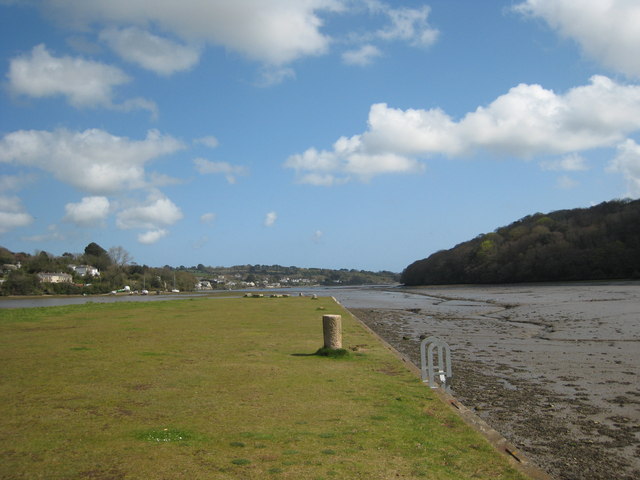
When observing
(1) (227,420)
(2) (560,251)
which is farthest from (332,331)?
(2) (560,251)

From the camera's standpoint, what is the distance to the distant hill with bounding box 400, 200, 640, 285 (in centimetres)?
8019

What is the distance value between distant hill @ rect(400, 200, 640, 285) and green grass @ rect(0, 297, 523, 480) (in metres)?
78.0

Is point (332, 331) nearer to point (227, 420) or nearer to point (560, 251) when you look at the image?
point (227, 420)

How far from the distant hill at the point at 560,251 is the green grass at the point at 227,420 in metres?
78.0

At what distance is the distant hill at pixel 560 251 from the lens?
263ft

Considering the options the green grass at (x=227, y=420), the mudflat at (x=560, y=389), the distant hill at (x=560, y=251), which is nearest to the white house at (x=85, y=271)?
the distant hill at (x=560, y=251)

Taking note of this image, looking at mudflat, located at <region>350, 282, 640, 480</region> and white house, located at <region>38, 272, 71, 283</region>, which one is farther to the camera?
white house, located at <region>38, 272, 71, 283</region>

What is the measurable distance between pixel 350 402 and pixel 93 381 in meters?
4.83

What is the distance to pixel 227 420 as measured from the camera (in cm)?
681

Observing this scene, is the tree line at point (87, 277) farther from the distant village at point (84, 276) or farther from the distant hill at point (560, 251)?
the distant hill at point (560, 251)

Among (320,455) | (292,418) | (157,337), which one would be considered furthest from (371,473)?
(157,337)

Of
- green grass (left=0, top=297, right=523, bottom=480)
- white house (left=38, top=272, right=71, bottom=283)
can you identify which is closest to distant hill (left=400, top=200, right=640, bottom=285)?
green grass (left=0, top=297, right=523, bottom=480)

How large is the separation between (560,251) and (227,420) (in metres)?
95.4

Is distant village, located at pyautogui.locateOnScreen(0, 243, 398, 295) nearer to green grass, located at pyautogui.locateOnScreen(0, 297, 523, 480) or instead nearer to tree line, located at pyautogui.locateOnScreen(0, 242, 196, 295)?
tree line, located at pyautogui.locateOnScreen(0, 242, 196, 295)
